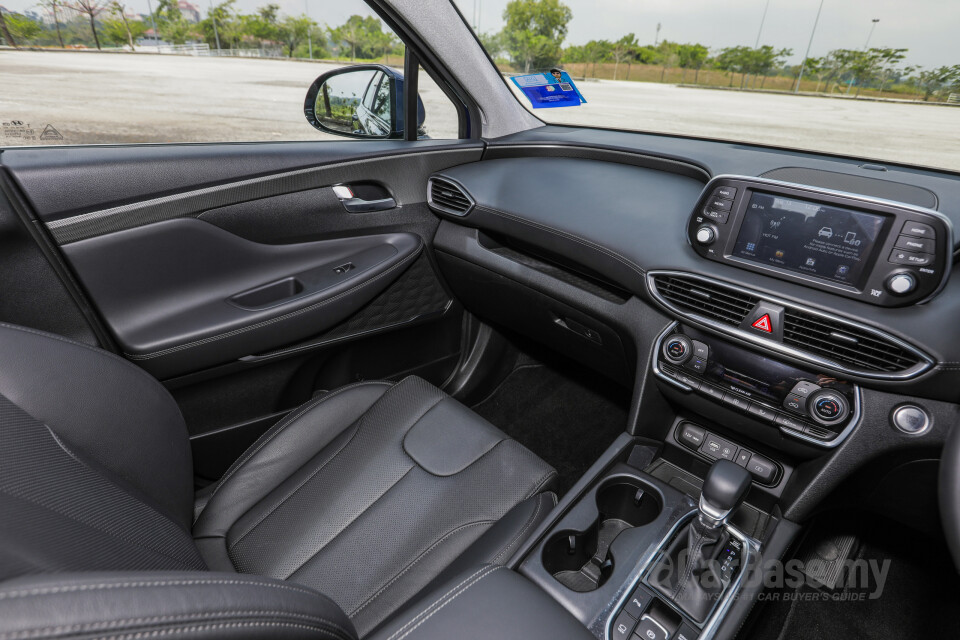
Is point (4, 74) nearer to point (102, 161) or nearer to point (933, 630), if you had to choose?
point (102, 161)

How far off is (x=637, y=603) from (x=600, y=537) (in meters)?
0.24

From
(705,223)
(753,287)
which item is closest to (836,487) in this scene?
(753,287)

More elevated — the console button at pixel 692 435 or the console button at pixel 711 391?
the console button at pixel 711 391

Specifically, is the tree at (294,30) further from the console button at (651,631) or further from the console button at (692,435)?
the console button at (651,631)

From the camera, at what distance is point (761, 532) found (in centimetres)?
134

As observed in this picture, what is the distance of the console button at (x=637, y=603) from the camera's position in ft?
3.73

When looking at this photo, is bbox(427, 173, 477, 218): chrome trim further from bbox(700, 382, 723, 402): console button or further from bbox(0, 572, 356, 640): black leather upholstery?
bbox(0, 572, 356, 640): black leather upholstery

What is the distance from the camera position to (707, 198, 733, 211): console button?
129 cm

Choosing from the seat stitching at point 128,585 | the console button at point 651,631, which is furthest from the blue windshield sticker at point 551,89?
the seat stitching at point 128,585

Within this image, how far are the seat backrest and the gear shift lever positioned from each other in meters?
0.89

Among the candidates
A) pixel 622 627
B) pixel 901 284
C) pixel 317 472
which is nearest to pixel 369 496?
pixel 317 472

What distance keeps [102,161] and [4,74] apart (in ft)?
1.18

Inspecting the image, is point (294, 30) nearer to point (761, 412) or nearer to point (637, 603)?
point (761, 412)

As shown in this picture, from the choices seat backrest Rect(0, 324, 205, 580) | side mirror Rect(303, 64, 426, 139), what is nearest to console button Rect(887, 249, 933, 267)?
seat backrest Rect(0, 324, 205, 580)
